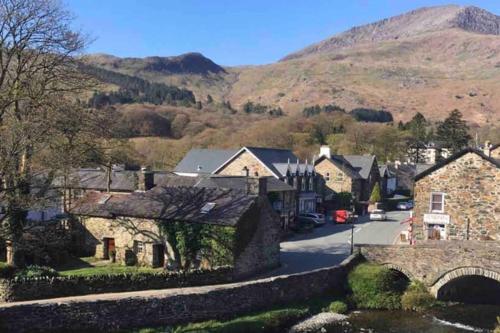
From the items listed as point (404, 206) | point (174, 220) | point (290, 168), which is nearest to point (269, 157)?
point (290, 168)

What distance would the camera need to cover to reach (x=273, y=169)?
54938mm

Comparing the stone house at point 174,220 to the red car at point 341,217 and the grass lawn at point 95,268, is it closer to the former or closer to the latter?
the grass lawn at point 95,268

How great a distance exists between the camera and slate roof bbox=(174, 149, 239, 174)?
62.7 meters

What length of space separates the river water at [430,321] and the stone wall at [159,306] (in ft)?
10.9

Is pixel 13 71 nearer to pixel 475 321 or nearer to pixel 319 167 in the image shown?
pixel 475 321

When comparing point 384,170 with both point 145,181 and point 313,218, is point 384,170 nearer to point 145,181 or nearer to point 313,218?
point 313,218

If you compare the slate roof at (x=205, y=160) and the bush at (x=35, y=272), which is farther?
the slate roof at (x=205, y=160)

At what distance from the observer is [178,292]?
25125 mm

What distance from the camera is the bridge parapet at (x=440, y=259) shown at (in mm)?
30016

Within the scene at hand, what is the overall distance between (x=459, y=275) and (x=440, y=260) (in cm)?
125

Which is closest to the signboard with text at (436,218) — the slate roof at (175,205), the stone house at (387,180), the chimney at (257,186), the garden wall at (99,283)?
the chimney at (257,186)

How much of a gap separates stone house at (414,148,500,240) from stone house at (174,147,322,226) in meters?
15.4

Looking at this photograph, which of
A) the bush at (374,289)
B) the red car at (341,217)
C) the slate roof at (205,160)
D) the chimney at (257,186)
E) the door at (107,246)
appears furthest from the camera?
the slate roof at (205,160)

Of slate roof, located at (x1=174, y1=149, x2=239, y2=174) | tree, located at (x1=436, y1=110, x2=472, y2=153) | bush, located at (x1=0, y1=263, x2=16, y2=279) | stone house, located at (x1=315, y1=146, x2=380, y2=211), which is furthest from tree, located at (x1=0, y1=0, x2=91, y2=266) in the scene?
tree, located at (x1=436, y1=110, x2=472, y2=153)
